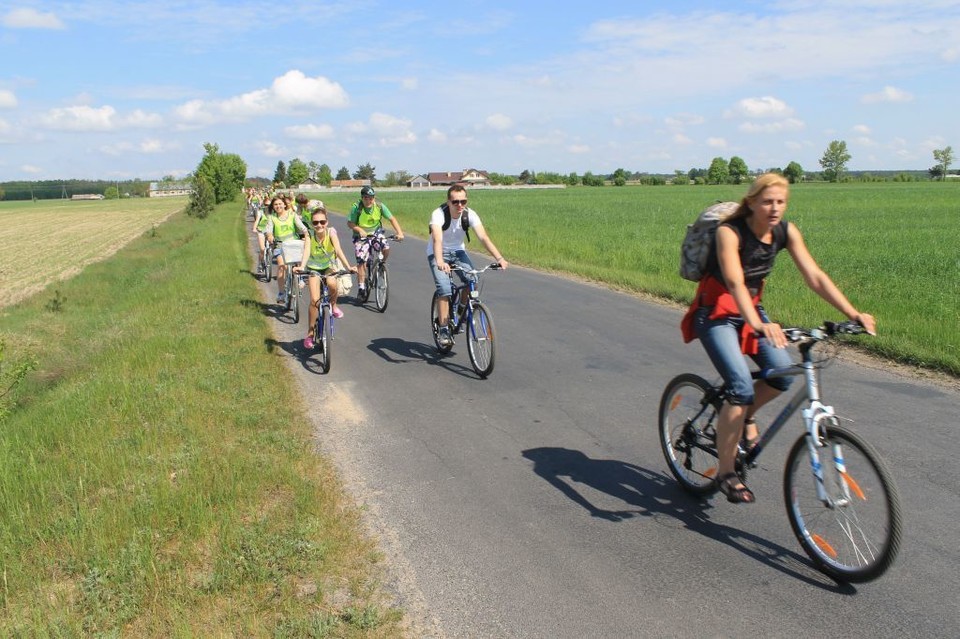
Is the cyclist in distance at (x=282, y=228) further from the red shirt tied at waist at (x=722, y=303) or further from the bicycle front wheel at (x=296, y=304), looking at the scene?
the red shirt tied at waist at (x=722, y=303)

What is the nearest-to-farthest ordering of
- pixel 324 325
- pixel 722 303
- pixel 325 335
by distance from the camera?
1. pixel 722 303
2. pixel 325 335
3. pixel 324 325

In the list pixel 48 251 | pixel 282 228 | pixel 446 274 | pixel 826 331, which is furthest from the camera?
pixel 48 251

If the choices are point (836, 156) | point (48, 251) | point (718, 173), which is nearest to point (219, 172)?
point (48, 251)

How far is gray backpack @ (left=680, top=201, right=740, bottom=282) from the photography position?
4070mm

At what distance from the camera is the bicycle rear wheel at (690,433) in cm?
448

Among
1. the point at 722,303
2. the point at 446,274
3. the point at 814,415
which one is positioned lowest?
the point at 814,415

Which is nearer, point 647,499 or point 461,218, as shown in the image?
point 647,499

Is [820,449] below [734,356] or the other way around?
below

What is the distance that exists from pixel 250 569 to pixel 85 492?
183 centimetres

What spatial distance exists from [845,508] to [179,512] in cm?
367

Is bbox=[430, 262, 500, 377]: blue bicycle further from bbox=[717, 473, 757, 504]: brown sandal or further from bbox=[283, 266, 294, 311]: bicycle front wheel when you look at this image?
bbox=[283, 266, 294, 311]: bicycle front wheel

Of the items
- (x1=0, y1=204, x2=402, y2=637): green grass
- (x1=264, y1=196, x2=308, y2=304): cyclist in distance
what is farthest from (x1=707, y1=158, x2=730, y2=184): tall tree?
(x1=0, y1=204, x2=402, y2=637): green grass

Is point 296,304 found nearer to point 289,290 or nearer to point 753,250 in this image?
point 289,290

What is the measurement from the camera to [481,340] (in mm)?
7828
